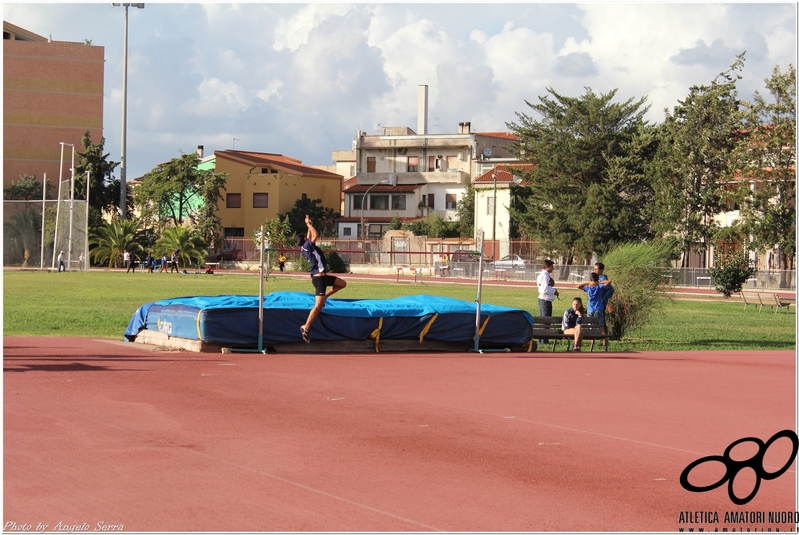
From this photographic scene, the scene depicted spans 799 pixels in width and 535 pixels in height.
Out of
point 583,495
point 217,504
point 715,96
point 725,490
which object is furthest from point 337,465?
point 715,96

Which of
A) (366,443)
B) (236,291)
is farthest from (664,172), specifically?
(366,443)

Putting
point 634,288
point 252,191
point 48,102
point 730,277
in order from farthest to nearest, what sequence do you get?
point 252,191 < point 48,102 < point 730,277 < point 634,288

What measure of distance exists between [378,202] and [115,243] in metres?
32.5

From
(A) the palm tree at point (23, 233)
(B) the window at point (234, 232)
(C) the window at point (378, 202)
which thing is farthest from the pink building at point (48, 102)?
(A) the palm tree at point (23, 233)

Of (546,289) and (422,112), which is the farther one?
(422,112)

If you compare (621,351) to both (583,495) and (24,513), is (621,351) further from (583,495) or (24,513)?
→ (24,513)

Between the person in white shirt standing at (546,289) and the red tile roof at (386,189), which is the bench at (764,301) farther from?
the red tile roof at (386,189)

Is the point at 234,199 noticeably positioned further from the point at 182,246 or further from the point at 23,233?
the point at 23,233

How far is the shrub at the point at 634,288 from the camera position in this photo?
20031mm

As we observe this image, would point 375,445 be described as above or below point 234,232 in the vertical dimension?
below

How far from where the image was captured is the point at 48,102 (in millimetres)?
82500

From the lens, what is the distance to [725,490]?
6910mm

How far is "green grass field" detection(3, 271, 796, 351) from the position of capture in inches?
782

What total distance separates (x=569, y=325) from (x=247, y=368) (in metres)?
7.84
